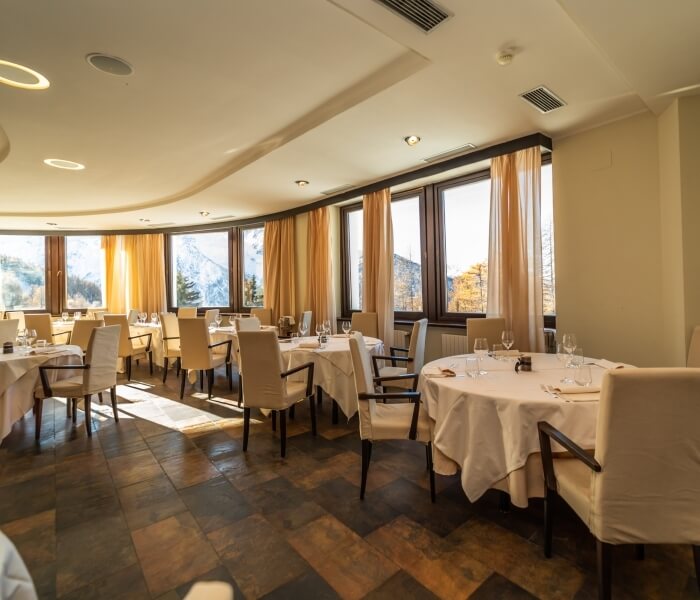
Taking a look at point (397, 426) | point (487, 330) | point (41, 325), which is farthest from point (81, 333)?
point (487, 330)

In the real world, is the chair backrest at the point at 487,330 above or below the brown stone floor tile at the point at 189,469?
above

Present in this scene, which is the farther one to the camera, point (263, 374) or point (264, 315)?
point (264, 315)

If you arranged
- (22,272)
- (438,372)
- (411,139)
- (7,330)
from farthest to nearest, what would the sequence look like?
1. (22,272)
2. (7,330)
3. (411,139)
4. (438,372)

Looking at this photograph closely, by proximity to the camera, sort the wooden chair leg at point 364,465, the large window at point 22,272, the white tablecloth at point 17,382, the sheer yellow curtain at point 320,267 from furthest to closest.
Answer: the large window at point 22,272 < the sheer yellow curtain at point 320,267 < the white tablecloth at point 17,382 < the wooden chair leg at point 364,465

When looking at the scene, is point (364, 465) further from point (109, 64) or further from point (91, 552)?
point (109, 64)

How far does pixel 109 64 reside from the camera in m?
2.67

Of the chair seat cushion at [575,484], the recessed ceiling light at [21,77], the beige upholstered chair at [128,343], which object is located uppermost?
the recessed ceiling light at [21,77]

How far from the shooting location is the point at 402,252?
5492 millimetres

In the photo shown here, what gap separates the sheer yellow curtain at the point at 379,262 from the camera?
17.2 feet

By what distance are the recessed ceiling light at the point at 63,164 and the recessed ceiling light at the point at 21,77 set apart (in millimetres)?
1908

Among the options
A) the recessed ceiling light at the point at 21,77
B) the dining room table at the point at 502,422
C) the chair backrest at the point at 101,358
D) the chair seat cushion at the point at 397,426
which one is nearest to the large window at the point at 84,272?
the chair backrest at the point at 101,358

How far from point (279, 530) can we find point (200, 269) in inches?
295

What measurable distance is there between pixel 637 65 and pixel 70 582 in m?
4.32

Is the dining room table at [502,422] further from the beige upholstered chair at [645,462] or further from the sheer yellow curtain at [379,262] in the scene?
the sheer yellow curtain at [379,262]
